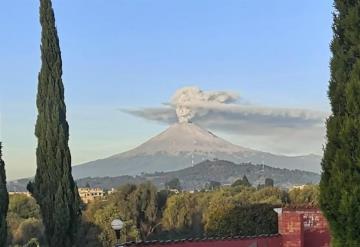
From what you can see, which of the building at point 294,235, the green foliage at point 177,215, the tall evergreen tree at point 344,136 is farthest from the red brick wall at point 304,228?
the green foliage at point 177,215

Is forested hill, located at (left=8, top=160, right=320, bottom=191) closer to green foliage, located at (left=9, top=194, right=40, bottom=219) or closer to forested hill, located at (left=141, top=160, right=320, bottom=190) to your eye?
forested hill, located at (left=141, top=160, right=320, bottom=190)

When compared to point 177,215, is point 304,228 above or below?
above

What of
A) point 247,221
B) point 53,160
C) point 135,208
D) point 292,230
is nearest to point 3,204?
point 53,160

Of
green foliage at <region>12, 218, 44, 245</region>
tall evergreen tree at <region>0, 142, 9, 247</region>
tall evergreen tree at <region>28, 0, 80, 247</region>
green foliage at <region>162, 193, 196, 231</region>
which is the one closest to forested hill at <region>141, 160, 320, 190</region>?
green foliage at <region>162, 193, 196, 231</region>

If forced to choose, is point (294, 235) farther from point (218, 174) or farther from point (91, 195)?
point (218, 174)


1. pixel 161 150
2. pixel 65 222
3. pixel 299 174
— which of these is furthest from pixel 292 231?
pixel 161 150

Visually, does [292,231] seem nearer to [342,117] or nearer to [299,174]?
[342,117]
